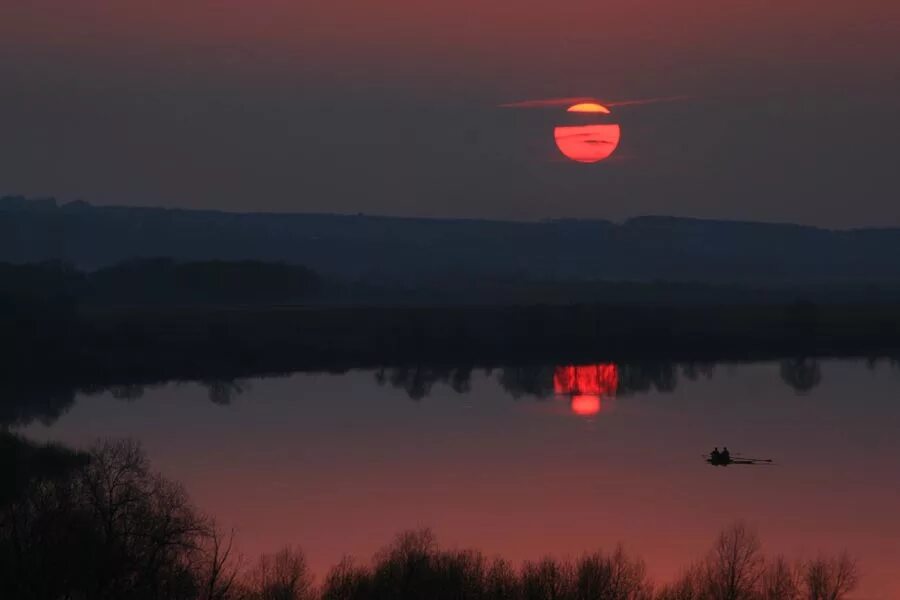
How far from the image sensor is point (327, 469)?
139 feet

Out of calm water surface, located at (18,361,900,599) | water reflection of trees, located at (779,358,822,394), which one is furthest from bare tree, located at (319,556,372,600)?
water reflection of trees, located at (779,358,822,394)

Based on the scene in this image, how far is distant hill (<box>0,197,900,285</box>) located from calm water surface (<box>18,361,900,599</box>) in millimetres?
92509

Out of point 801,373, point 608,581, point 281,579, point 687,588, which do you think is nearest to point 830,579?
point 687,588

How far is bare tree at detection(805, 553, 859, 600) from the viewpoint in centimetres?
2505

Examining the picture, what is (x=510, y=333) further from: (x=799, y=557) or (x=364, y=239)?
(x=364, y=239)

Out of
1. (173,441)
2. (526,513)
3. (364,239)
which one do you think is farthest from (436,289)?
(526,513)

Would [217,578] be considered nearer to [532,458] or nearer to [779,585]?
[779,585]

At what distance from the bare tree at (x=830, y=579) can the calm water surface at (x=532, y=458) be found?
1.72 ft

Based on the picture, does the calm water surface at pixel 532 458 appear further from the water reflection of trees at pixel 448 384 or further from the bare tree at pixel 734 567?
the bare tree at pixel 734 567

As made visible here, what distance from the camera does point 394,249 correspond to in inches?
7141

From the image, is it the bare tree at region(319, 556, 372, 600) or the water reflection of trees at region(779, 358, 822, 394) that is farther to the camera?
the water reflection of trees at region(779, 358, 822, 394)

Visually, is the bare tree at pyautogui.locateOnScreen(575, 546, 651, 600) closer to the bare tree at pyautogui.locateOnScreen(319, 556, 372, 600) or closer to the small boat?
the bare tree at pyautogui.locateOnScreen(319, 556, 372, 600)

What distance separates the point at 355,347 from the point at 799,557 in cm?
5034

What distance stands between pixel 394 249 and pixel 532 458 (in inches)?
5428
